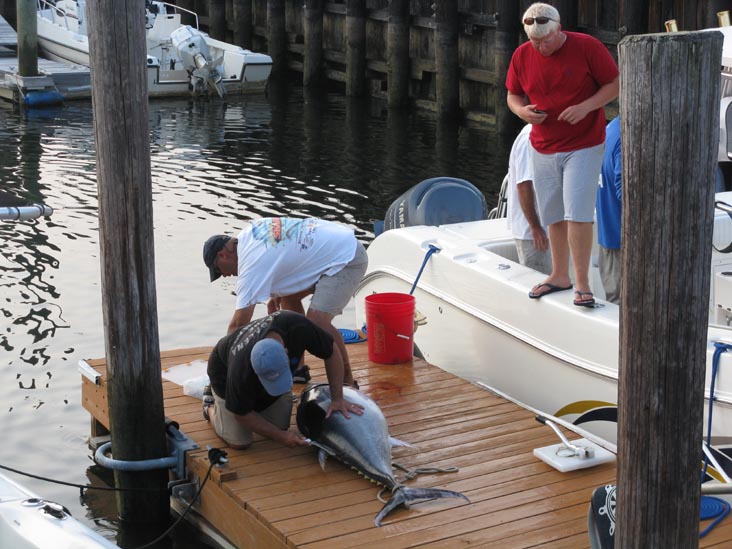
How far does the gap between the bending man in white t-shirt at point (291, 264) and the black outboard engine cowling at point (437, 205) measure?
6.84 feet

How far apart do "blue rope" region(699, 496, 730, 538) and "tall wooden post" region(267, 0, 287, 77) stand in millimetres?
21593

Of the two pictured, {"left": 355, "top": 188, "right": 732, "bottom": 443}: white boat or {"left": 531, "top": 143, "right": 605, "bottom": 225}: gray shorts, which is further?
{"left": 531, "top": 143, "right": 605, "bottom": 225}: gray shorts

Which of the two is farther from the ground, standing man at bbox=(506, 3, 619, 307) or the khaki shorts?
standing man at bbox=(506, 3, 619, 307)

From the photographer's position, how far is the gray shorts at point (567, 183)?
6.08 m

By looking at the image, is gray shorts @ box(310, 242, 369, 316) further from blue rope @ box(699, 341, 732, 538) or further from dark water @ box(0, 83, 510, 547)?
blue rope @ box(699, 341, 732, 538)

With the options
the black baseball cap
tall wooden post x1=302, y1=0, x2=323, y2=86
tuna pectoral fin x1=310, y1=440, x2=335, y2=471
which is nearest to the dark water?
tall wooden post x1=302, y1=0, x2=323, y2=86

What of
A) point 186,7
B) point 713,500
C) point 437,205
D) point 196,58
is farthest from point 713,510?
point 186,7

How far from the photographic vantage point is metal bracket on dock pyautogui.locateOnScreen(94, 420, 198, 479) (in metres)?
5.77

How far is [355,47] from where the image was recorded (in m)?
22.2

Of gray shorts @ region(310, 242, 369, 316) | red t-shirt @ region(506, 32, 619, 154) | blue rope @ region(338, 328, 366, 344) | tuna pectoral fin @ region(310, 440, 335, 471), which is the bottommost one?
tuna pectoral fin @ region(310, 440, 335, 471)

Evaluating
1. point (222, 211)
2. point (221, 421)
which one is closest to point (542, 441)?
point (221, 421)

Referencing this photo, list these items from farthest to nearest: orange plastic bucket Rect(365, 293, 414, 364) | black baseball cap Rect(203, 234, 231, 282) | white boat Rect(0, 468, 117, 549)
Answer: orange plastic bucket Rect(365, 293, 414, 364)
black baseball cap Rect(203, 234, 231, 282)
white boat Rect(0, 468, 117, 549)

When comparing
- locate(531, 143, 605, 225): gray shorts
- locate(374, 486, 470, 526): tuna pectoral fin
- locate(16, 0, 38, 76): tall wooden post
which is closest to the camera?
locate(374, 486, 470, 526): tuna pectoral fin

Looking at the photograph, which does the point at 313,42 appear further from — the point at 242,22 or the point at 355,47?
the point at 242,22
